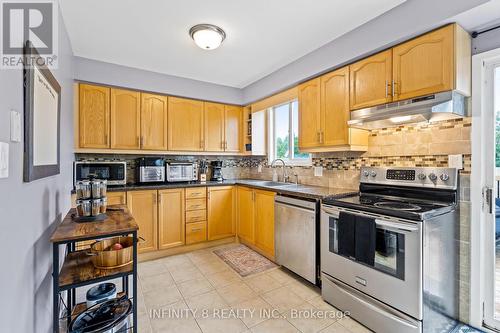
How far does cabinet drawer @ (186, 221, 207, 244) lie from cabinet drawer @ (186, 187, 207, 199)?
15.0 inches

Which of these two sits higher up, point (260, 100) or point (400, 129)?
point (260, 100)

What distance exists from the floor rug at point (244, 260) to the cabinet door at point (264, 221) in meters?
0.12

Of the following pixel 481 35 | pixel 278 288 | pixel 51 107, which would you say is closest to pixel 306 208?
pixel 278 288

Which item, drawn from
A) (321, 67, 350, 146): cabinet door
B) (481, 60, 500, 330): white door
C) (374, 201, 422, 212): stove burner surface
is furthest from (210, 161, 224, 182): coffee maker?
(481, 60, 500, 330): white door

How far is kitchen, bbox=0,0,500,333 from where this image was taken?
4.77 ft

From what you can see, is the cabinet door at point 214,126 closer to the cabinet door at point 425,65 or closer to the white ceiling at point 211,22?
the white ceiling at point 211,22

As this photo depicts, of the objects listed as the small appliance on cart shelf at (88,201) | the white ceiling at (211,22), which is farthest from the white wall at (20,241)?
the white ceiling at (211,22)

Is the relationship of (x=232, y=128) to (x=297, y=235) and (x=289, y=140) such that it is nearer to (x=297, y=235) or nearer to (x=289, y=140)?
(x=289, y=140)

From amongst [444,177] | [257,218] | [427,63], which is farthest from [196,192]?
[427,63]

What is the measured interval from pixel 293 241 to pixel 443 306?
1.25 metres

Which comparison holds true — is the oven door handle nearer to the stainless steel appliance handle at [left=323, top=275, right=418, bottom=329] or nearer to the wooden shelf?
the stainless steel appliance handle at [left=323, top=275, right=418, bottom=329]

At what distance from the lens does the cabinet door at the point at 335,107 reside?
240cm

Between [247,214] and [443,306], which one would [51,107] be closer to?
[247,214]

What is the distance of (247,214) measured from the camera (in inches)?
136
